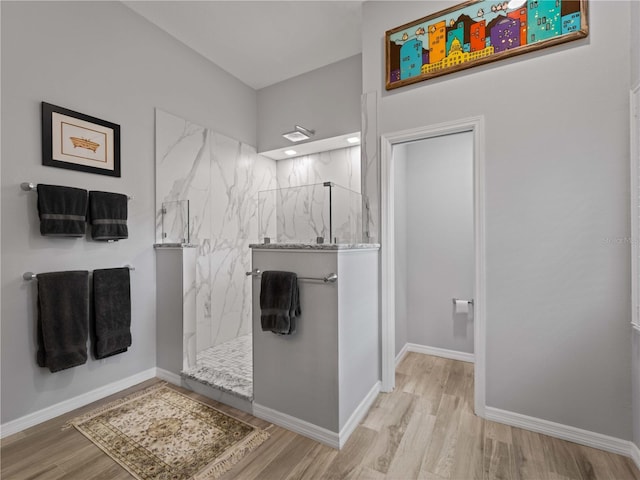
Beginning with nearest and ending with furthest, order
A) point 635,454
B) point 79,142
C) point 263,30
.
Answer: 1. point 635,454
2. point 79,142
3. point 263,30

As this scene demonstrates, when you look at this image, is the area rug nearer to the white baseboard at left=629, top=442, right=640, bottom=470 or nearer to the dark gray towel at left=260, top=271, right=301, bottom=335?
the dark gray towel at left=260, top=271, right=301, bottom=335

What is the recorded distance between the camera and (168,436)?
1.81 m

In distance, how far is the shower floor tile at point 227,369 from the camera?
2.21 metres

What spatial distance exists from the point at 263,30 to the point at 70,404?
3564 millimetres

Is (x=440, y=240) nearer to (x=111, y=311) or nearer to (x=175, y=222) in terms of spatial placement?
(x=175, y=222)

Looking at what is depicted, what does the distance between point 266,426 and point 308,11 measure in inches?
133

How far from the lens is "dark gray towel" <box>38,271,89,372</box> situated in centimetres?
193

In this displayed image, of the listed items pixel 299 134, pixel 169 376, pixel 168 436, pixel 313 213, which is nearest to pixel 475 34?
pixel 313 213

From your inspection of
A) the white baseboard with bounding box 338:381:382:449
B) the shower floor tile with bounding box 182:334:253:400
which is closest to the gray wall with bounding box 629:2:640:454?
the white baseboard with bounding box 338:381:382:449

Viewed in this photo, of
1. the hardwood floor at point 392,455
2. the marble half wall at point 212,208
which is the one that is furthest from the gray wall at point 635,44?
the marble half wall at point 212,208

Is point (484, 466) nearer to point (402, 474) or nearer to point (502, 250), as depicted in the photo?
point (402, 474)

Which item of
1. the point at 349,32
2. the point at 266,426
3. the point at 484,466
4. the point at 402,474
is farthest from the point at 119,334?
the point at 349,32

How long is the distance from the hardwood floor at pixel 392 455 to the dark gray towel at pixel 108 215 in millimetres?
1310

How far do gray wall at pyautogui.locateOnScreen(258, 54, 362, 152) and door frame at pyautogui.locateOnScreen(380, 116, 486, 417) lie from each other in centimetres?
105
